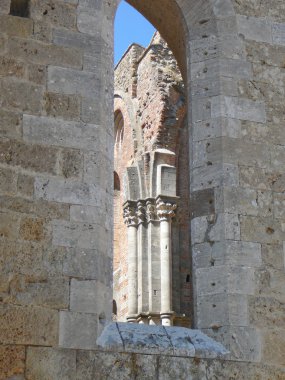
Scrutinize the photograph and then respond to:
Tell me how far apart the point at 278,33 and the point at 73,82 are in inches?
79.8

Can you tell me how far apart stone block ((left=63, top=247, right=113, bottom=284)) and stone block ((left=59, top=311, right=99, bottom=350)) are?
0.94 ft

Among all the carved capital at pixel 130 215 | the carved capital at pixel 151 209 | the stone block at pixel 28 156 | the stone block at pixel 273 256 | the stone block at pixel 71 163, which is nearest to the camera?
the stone block at pixel 28 156

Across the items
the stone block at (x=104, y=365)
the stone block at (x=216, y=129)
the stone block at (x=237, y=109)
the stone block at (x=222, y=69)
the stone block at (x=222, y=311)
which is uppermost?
the stone block at (x=222, y=69)

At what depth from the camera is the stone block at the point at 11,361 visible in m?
5.36

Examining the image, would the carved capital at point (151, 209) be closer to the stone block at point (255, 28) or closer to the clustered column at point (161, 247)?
the clustered column at point (161, 247)

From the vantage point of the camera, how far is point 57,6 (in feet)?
21.2

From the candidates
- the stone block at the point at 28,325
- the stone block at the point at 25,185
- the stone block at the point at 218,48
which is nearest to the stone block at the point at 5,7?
the stone block at the point at 25,185

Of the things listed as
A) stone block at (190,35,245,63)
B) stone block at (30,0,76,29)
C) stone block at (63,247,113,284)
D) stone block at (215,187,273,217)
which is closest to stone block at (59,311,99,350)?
stone block at (63,247,113,284)

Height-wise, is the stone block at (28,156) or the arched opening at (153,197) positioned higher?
the arched opening at (153,197)

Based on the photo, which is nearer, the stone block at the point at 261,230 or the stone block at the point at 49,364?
the stone block at the point at 49,364

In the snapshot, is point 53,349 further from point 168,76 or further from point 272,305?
point 168,76

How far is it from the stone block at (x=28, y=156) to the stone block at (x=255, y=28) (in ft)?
6.96

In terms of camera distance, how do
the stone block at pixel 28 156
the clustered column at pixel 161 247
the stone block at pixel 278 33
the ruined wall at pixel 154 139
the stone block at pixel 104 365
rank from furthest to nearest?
the ruined wall at pixel 154 139 → the clustered column at pixel 161 247 → the stone block at pixel 278 33 → the stone block at pixel 28 156 → the stone block at pixel 104 365

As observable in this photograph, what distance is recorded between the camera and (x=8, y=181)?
5.83 metres
